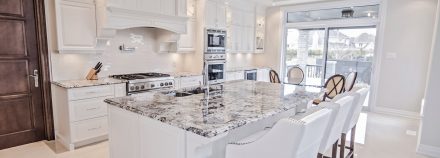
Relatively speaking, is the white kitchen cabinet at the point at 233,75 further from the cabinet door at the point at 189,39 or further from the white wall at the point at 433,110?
the white wall at the point at 433,110

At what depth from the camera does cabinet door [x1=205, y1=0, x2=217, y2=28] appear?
16.1ft

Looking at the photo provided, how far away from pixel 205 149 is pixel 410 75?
5160 mm

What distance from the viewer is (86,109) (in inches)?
126

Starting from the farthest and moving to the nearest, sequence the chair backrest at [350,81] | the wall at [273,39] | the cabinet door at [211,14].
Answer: the wall at [273,39] → the cabinet door at [211,14] → the chair backrest at [350,81]

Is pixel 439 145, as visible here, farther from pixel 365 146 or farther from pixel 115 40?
pixel 115 40

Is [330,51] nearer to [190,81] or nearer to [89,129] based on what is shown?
[190,81]

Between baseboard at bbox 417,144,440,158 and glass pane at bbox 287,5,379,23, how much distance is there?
312 centimetres

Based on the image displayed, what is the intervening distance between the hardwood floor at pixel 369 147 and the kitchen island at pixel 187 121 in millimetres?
1382

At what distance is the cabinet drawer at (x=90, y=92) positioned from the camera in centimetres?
308

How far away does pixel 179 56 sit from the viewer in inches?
206

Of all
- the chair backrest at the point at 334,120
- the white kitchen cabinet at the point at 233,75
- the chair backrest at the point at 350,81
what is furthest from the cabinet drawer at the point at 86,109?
the chair backrest at the point at 350,81

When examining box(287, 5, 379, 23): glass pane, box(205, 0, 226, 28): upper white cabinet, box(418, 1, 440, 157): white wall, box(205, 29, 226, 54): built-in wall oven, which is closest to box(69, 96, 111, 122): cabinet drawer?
box(205, 29, 226, 54): built-in wall oven

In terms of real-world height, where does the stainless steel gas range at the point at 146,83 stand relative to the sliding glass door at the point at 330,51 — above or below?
below

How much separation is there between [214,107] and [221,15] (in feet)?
12.7
